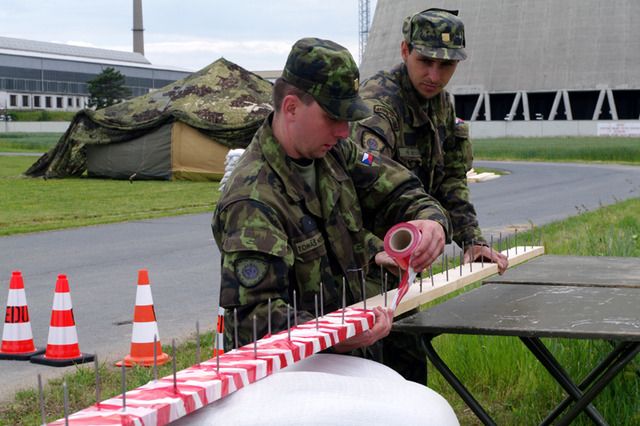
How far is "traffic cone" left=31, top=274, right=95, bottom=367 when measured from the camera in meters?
6.74

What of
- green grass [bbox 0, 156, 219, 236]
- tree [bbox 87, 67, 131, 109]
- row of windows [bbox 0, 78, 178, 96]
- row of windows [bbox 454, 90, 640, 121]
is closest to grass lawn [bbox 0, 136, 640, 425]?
green grass [bbox 0, 156, 219, 236]

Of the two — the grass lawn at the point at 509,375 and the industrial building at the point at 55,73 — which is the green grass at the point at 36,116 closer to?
the industrial building at the point at 55,73

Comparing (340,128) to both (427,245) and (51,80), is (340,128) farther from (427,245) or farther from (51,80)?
(51,80)

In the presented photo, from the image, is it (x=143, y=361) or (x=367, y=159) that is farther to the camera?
(x=143, y=361)

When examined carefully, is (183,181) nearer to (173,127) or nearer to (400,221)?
(173,127)

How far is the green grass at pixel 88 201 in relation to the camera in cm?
1623

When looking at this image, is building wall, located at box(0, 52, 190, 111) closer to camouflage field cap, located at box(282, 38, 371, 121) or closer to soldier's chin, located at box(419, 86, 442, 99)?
soldier's chin, located at box(419, 86, 442, 99)

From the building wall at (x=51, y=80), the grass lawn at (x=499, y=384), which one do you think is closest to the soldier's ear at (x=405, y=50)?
the grass lawn at (x=499, y=384)

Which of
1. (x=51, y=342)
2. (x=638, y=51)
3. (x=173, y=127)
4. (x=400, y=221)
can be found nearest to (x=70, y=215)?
(x=173, y=127)

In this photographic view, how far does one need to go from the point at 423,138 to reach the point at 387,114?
0.39m

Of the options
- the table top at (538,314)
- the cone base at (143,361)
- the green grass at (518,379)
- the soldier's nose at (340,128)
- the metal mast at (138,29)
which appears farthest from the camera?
the metal mast at (138,29)

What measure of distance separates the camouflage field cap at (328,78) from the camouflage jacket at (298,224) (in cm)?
26

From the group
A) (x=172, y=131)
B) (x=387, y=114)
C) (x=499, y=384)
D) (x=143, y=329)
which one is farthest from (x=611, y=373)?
(x=172, y=131)

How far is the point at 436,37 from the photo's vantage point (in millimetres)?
4770
